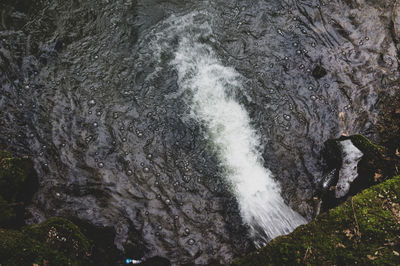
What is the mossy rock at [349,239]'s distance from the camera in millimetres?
3714

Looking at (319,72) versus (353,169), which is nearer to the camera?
(353,169)

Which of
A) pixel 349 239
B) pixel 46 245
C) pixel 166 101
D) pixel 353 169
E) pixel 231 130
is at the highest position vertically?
pixel 166 101

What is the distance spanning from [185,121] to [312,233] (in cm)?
437

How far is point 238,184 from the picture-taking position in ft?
22.7

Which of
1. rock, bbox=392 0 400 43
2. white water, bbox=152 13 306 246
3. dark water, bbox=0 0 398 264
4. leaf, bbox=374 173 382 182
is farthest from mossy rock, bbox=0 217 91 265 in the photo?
rock, bbox=392 0 400 43

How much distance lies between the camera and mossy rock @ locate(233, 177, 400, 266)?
371cm

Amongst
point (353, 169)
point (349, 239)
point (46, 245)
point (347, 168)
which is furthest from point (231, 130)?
point (46, 245)

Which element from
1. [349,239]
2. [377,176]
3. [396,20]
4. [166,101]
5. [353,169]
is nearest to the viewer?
[349,239]

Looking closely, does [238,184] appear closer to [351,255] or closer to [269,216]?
[269,216]

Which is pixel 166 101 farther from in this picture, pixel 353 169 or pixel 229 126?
pixel 353 169

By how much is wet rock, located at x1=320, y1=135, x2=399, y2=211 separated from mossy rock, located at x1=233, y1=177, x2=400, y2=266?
1906mm

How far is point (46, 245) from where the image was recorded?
15.1 ft

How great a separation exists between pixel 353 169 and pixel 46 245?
6257 mm

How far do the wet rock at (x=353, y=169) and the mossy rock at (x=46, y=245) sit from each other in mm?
5164
